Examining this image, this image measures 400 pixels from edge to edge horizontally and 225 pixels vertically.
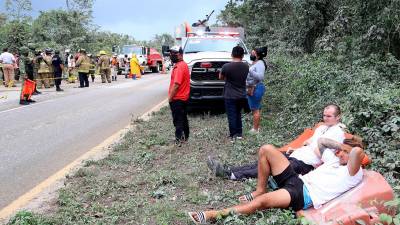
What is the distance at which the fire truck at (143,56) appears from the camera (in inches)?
1358

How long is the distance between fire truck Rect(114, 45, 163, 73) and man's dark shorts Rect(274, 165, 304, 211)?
29784 mm

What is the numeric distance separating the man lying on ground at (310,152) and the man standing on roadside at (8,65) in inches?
676

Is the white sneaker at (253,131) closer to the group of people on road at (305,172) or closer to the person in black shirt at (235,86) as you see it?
the person in black shirt at (235,86)

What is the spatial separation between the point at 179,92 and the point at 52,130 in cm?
380

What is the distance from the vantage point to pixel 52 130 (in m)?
10.0

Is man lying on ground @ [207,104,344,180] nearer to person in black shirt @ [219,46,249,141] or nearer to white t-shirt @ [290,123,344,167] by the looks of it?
white t-shirt @ [290,123,344,167]

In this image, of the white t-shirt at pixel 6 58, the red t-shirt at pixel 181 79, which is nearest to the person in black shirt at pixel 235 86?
the red t-shirt at pixel 181 79

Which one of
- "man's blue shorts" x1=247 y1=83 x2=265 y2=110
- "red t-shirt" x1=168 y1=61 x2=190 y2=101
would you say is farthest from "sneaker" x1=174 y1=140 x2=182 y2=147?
"man's blue shorts" x1=247 y1=83 x2=265 y2=110

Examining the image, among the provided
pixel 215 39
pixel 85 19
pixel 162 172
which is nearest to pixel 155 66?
pixel 85 19

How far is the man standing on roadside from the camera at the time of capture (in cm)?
2019

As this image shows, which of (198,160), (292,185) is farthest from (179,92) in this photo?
(292,185)

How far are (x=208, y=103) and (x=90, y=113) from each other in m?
3.54

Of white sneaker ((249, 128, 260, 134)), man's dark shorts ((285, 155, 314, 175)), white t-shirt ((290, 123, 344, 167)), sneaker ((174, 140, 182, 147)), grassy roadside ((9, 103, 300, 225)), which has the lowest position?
grassy roadside ((9, 103, 300, 225))

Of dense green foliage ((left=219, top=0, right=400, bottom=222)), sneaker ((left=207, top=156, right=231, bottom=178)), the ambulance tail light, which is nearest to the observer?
sneaker ((left=207, top=156, right=231, bottom=178))
